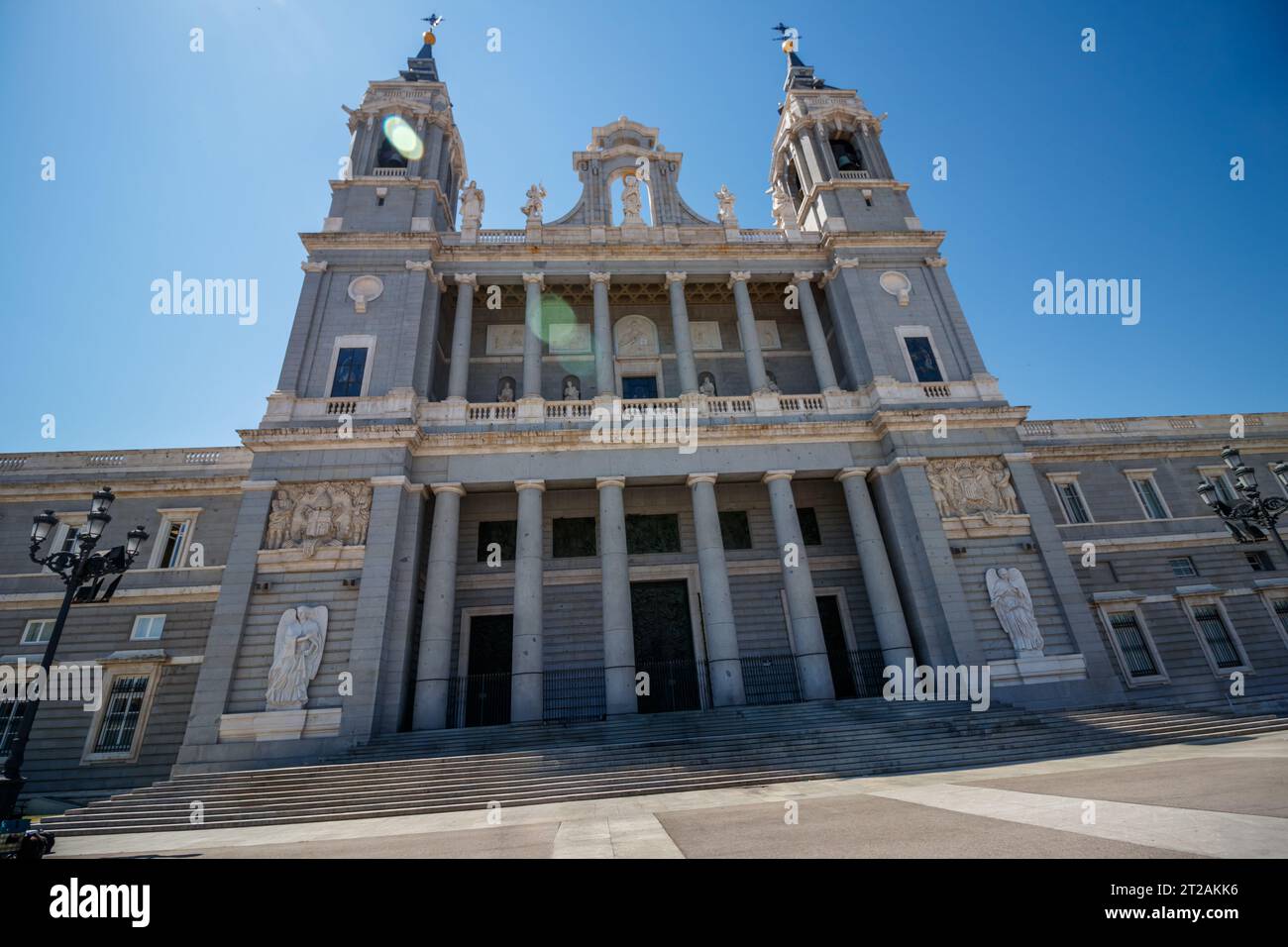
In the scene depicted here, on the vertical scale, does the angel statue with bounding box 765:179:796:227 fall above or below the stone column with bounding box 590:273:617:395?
above

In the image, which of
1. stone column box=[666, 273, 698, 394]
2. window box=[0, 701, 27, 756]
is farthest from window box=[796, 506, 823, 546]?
window box=[0, 701, 27, 756]

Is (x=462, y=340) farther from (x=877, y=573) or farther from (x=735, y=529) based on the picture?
(x=877, y=573)

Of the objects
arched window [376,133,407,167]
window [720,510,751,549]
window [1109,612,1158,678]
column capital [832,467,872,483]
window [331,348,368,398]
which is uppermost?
arched window [376,133,407,167]

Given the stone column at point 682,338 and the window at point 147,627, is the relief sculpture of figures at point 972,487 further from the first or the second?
the window at point 147,627

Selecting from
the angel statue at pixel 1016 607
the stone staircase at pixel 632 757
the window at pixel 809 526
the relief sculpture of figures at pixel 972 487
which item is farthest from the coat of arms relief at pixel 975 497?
the stone staircase at pixel 632 757

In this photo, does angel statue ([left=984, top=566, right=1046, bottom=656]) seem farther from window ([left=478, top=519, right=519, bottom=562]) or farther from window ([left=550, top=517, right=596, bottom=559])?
window ([left=478, top=519, right=519, bottom=562])

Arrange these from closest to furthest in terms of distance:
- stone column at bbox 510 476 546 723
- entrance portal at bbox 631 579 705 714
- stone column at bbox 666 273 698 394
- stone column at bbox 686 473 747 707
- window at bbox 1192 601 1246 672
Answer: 1. stone column at bbox 510 476 546 723
2. stone column at bbox 686 473 747 707
3. entrance portal at bbox 631 579 705 714
4. stone column at bbox 666 273 698 394
5. window at bbox 1192 601 1246 672

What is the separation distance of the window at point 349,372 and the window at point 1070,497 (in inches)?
1053

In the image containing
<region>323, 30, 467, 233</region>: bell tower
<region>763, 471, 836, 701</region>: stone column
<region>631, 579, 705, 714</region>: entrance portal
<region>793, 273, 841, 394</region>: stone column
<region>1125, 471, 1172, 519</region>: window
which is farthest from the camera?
<region>1125, 471, 1172, 519</region>: window

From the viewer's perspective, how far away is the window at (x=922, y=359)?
20.6 meters

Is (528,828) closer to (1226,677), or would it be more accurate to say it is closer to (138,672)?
(138,672)

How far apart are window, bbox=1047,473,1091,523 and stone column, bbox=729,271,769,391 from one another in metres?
13.2

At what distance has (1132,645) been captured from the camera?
67.4 feet

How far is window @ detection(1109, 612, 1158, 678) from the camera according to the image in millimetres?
20250
